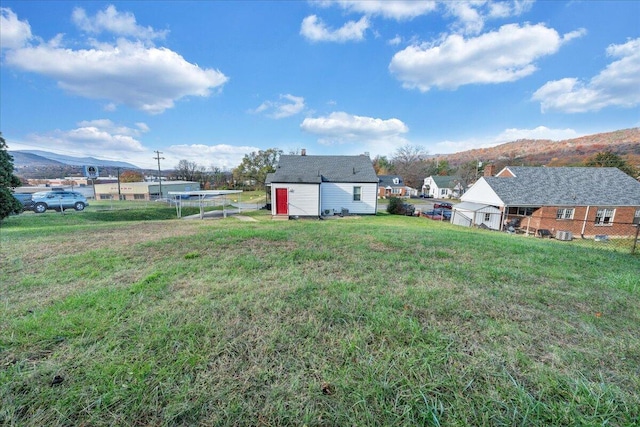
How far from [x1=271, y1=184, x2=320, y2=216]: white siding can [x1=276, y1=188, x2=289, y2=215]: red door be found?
197mm

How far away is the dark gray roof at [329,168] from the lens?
18.8 m

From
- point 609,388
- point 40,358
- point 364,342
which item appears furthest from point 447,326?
point 40,358

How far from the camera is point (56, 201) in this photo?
1834 cm

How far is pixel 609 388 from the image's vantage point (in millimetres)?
1616

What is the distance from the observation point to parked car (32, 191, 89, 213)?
1773 centimetres

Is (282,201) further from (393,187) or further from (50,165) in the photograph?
(50,165)

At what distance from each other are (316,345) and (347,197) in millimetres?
17766

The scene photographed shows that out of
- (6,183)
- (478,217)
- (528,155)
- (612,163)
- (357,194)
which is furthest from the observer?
(528,155)

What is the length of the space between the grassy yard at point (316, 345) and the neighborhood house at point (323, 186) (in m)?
13.4

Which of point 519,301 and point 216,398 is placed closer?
point 216,398

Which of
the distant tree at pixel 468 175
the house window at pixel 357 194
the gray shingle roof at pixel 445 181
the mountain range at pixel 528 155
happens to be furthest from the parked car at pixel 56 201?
the gray shingle roof at pixel 445 181

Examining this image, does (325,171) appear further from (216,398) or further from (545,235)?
(216,398)

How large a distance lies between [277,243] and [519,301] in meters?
4.14

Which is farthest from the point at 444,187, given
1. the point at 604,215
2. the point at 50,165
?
the point at 50,165
